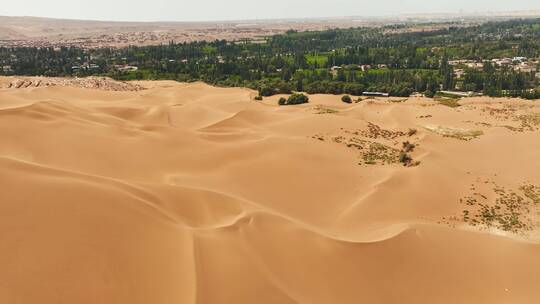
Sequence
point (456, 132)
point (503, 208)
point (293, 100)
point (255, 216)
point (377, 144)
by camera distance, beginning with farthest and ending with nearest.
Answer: point (293, 100) < point (456, 132) < point (377, 144) < point (503, 208) < point (255, 216)

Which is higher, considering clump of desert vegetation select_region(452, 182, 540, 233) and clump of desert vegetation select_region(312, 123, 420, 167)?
clump of desert vegetation select_region(312, 123, 420, 167)

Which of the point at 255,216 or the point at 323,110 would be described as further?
the point at 323,110

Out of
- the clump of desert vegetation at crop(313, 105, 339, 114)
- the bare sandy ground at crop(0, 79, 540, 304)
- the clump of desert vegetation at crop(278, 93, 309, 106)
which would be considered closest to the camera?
the bare sandy ground at crop(0, 79, 540, 304)

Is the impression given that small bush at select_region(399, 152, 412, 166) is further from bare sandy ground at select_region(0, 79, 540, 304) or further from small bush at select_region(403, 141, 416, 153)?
small bush at select_region(403, 141, 416, 153)

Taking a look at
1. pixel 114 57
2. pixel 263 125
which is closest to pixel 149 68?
pixel 114 57

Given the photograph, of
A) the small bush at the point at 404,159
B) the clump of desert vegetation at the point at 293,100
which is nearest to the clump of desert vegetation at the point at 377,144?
the small bush at the point at 404,159

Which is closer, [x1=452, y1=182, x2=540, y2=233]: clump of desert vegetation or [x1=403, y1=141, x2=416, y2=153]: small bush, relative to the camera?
[x1=452, y1=182, x2=540, y2=233]: clump of desert vegetation

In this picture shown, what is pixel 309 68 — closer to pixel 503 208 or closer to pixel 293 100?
pixel 293 100

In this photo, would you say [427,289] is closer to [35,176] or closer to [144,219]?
[144,219]

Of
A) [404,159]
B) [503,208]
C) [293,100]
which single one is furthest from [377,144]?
[293,100]

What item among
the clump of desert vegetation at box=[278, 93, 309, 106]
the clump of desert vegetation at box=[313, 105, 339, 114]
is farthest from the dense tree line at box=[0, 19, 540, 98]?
the clump of desert vegetation at box=[313, 105, 339, 114]
